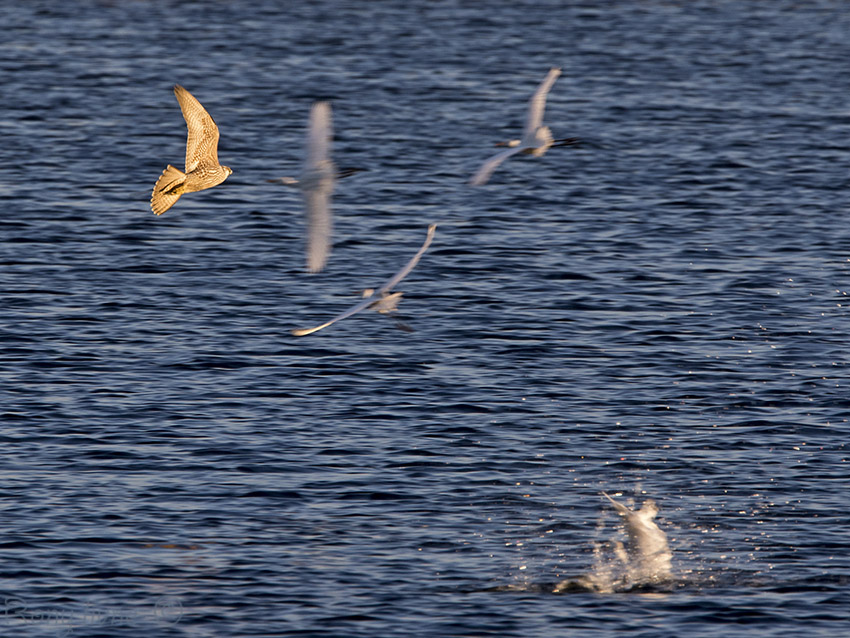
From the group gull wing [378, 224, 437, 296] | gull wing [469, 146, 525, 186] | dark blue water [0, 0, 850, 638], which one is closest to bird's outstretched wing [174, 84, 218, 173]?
gull wing [378, 224, 437, 296]

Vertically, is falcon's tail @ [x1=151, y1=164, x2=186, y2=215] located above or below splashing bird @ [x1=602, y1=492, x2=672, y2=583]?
above

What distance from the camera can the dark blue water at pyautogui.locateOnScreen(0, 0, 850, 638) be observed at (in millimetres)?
24062

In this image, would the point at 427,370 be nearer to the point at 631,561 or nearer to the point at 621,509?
the point at 621,509

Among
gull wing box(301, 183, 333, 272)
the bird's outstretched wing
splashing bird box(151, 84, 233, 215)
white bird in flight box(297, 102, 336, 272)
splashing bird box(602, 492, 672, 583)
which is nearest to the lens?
splashing bird box(151, 84, 233, 215)

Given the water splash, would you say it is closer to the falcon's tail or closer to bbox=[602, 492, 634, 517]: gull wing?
bbox=[602, 492, 634, 517]: gull wing

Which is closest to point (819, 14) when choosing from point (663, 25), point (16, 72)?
point (663, 25)

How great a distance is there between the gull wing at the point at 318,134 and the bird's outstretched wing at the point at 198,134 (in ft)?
5.05

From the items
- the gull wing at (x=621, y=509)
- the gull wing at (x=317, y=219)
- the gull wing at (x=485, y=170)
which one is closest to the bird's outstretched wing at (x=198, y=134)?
the gull wing at (x=317, y=219)

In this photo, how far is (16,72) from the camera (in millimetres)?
69062

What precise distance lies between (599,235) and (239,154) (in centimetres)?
1534

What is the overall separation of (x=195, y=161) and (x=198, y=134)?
395mm

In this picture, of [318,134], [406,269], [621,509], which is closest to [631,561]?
[621,509]

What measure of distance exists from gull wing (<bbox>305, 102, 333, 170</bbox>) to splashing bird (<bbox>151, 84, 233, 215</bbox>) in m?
1.58

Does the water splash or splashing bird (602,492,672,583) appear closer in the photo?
the water splash
